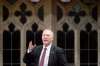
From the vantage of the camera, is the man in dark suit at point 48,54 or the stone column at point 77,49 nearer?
the man in dark suit at point 48,54

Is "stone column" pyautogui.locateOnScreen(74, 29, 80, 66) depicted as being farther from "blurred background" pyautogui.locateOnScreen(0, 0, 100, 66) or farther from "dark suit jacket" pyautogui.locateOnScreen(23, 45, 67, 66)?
"dark suit jacket" pyautogui.locateOnScreen(23, 45, 67, 66)

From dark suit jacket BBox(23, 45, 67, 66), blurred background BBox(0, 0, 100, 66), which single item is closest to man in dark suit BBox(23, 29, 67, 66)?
dark suit jacket BBox(23, 45, 67, 66)

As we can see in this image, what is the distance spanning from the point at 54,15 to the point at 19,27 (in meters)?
0.59

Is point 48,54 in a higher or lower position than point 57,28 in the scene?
lower

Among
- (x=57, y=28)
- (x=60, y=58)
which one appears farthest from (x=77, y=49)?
(x=60, y=58)

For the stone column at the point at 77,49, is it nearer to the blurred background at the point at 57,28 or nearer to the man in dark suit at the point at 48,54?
the blurred background at the point at 57,28

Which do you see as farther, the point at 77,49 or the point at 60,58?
the point at 77,49

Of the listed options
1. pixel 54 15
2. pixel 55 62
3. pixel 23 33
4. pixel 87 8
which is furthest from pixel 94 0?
Result: pixel 55 62

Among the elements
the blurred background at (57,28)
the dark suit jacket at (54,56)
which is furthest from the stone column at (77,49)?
the dark suit jacket at (54,56)

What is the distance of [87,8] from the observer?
21.5 ft

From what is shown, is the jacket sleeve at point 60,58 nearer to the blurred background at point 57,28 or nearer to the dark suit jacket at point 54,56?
the dark suit jacket at point 54,56

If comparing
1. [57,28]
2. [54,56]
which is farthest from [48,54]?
[57,28]

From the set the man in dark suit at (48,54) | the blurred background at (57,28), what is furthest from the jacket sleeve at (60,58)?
the blurred background at (57,28)

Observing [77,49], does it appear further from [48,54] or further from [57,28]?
[48,54]
